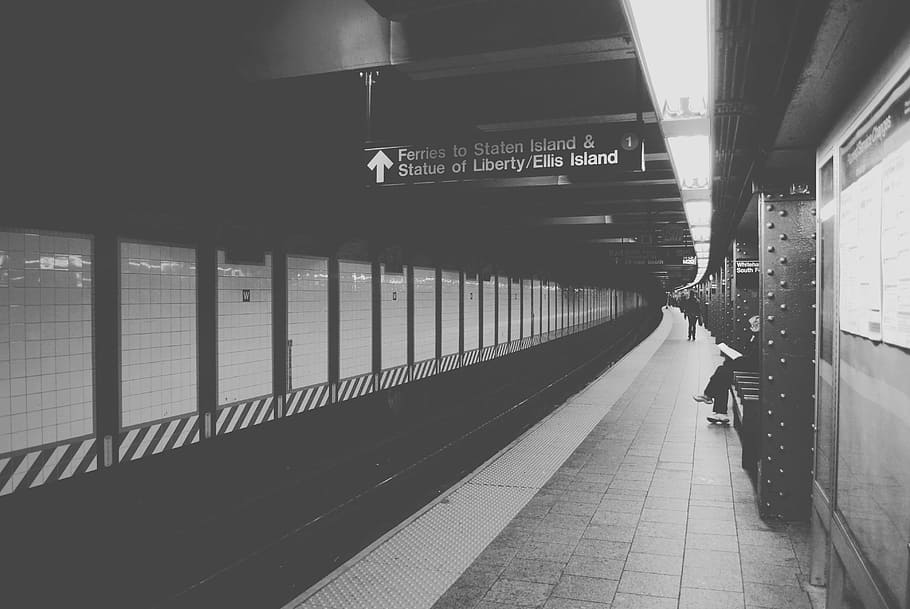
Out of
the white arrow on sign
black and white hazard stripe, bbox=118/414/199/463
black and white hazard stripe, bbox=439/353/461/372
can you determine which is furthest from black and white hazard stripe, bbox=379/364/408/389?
the white arrow on sign

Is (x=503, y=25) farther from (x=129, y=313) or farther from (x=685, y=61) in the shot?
(x=129, y=313)

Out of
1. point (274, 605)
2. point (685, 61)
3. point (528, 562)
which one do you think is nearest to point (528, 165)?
point (685, 61)

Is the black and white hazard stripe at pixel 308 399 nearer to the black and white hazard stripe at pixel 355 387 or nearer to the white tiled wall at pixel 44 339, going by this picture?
the black and white hazard stripe at pixel 355 387

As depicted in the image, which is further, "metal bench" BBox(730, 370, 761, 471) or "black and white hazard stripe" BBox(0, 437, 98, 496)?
"metal bench" BBox(730, 370, 761, 471)

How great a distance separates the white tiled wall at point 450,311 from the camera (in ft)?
39.9

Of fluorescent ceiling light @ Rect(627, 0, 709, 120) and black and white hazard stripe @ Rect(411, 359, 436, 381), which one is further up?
fluorescent ceiling light @ Rect(627, 0, 709, 120)

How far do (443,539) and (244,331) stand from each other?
9.58ft

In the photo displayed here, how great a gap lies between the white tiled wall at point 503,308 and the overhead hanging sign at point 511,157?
10006 millimetres

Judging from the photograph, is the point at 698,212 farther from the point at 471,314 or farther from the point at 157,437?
the point at 157,437

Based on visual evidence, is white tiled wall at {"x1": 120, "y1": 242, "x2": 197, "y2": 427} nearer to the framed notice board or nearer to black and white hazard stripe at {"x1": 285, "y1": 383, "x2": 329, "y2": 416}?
black and white hazard stripe at {"x1": 285, "y1": 383, "x2": 329, "y2": 416}

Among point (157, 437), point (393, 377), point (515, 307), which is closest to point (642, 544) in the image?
point (157, 437)

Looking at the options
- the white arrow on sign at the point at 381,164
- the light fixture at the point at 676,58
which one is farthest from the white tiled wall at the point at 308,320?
the light fixture at the point at 676,58

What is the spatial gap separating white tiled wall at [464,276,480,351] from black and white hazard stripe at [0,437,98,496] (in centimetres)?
914

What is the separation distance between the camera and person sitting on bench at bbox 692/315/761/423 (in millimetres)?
8852
